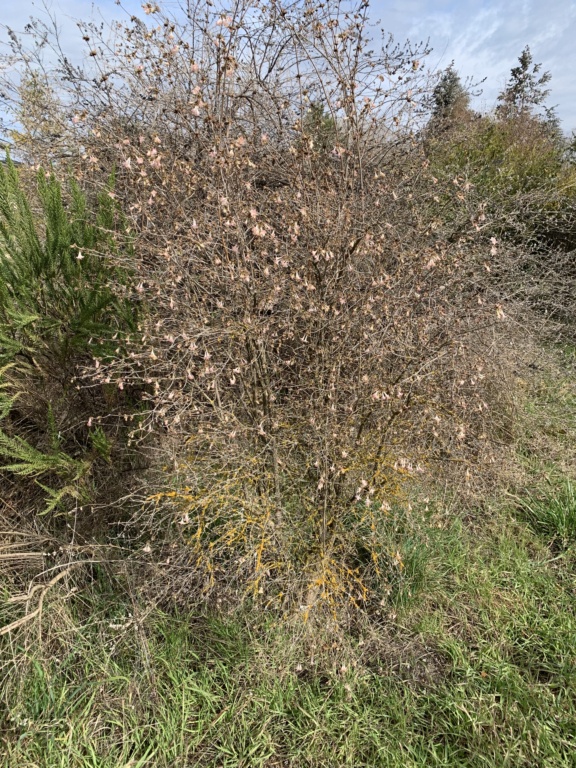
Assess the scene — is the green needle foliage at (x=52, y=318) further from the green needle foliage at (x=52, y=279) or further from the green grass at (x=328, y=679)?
the green grass at (x=328, y=679)

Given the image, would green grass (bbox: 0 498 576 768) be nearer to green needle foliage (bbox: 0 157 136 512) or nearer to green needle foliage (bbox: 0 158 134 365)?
green needle foliage (bbox: 0 157 136 512)

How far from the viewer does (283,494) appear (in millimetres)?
2602

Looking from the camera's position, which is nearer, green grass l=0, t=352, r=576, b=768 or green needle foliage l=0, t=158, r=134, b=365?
green grass l=0, t=352, r=576, b=768

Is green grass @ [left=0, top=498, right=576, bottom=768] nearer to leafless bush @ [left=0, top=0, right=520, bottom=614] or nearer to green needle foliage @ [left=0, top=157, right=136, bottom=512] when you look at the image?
leafless bush @ [left=0, top=0, right=520, bottom=614]

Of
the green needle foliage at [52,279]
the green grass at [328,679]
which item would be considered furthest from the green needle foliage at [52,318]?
the green grass at [328,679]

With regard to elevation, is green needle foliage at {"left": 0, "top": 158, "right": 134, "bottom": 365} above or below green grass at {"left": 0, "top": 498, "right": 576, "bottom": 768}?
above

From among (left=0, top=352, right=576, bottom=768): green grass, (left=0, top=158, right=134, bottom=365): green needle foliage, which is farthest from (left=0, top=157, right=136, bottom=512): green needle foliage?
(left=0, top=352, right=576, bottom=768): green grass

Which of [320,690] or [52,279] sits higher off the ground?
[52,279]

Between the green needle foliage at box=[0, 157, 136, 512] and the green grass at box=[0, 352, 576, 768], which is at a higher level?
the green needle foliage at box=[0, 157, 136, 512]

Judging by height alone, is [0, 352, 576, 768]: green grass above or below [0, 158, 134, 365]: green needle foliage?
below

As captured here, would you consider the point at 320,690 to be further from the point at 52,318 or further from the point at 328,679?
the point at 52,318

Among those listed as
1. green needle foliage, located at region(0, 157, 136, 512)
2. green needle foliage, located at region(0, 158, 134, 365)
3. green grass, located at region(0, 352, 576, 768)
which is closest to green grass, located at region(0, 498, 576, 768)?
green grass, located at region(0, 352, 576, 768)

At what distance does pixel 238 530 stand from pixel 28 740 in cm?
126

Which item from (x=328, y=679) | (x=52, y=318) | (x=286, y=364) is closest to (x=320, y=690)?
(x=328, y=679)
